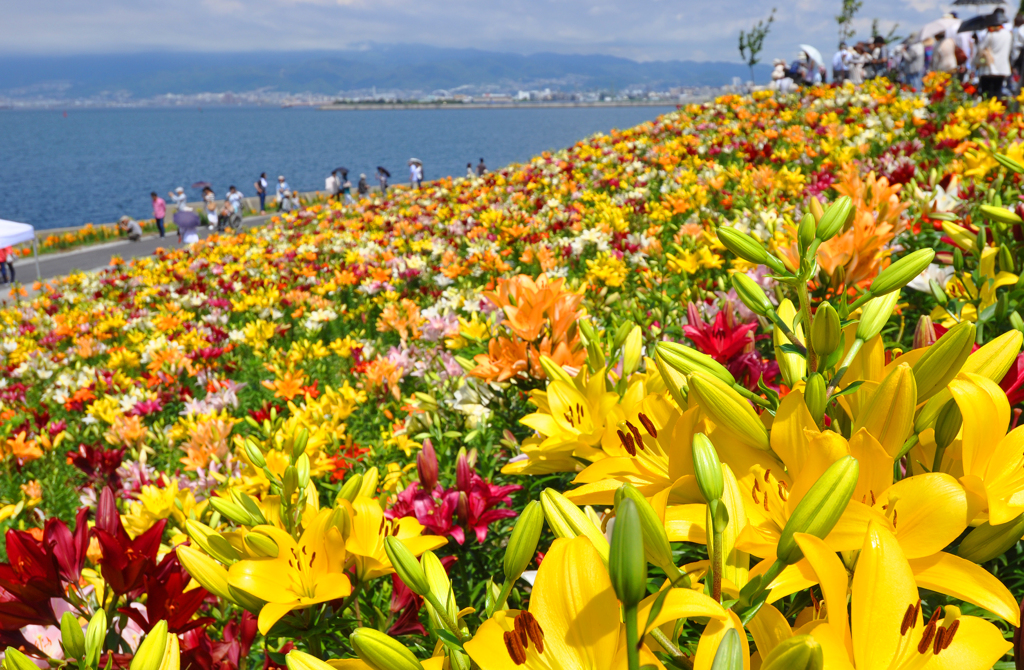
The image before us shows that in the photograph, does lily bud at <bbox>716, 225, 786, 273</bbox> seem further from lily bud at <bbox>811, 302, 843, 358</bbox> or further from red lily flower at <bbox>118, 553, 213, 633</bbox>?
red lily flower at <bbox>118, 553, 213, 633</bbox>

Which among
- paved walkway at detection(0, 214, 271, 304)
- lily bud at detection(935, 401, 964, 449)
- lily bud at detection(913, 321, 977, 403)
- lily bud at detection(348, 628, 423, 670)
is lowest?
paved walkway at detection(0, 214, 271, 304)

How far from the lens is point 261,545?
31.9 inches

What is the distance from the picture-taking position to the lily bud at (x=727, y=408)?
1.84ft

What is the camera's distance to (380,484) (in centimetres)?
218

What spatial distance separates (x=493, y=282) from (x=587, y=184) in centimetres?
306

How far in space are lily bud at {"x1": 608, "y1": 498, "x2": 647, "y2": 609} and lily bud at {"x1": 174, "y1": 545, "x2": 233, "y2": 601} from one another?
0.61 m

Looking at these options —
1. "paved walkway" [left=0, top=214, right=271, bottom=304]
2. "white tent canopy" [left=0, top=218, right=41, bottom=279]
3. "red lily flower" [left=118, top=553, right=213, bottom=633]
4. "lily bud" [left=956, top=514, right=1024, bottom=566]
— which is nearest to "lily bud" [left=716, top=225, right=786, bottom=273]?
"lily bud" [left=956, top=514, right=1024, bottom=566]

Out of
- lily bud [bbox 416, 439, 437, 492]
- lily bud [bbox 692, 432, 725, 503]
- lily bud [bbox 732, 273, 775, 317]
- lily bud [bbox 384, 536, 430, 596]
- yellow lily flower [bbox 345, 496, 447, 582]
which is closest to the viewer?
lily bud [bbox 692, 432, 725, 503]

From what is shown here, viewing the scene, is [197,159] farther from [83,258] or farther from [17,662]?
[17,662]

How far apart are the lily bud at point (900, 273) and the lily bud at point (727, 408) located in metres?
0.22

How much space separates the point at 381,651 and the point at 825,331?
514 mm

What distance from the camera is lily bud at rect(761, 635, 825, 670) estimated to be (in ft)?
1.30

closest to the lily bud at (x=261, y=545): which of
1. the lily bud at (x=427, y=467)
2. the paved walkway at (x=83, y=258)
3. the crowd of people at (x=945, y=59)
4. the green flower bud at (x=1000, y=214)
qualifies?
the lily bud at (x=427, y=467)

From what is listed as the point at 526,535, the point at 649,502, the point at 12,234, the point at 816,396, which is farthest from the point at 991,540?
the point at 12,234
